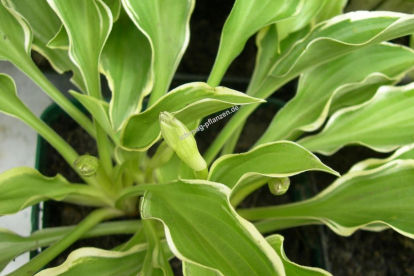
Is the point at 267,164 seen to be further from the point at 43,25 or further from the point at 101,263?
the point at 43,25

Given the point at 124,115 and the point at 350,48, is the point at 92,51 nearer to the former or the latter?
the point at 124,115

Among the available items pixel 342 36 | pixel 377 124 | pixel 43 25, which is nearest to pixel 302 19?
pixel 342 36

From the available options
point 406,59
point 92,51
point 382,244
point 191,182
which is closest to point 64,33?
point 92,51

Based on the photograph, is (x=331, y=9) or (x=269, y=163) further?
(x=331, y=9)

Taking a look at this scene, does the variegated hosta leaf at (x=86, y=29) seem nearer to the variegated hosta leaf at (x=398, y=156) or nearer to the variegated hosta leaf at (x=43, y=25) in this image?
the variegated hosta leaf at (x=43, y=25)

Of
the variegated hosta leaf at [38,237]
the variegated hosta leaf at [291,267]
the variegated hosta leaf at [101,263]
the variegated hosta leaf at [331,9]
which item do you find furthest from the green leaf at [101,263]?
the variegated hosta leaf at [331,9]

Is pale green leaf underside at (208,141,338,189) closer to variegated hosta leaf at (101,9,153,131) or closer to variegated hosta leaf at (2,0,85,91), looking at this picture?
variegated hosta leaf at (101,9,153,131)
